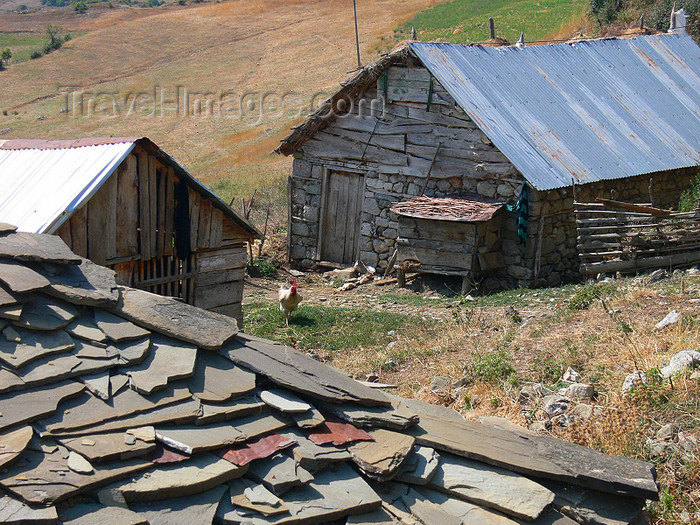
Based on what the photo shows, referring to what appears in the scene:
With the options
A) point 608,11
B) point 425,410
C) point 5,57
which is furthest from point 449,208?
point 5,57

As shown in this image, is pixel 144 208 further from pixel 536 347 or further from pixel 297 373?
pixel 297 373

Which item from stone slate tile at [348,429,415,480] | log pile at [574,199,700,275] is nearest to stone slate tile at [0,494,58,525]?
stone slate tile at [348,429,415,480]

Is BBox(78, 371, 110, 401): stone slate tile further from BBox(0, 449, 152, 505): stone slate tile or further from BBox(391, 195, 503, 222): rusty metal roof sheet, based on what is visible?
BBox(391, 195, 503, 222): rusty metal roof sheet

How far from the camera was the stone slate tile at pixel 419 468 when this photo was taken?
14.4 ft

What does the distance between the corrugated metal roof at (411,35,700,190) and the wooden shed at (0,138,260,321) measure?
236 inches

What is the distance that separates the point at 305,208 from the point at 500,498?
1295 centimetres

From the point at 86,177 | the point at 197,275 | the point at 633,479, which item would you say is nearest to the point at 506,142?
the point at 197,275

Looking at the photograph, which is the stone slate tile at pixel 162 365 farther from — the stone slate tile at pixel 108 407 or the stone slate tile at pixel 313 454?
the stone slate tile at pixel 313 454

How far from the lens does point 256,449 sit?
4.16 metres

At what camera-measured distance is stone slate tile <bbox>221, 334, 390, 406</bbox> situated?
15.4 feet

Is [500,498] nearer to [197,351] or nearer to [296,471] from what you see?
[296,471]

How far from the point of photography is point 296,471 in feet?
13.5

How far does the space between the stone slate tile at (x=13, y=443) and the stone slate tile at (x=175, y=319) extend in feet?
3.80

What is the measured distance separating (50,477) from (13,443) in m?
0.28
